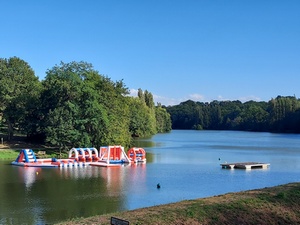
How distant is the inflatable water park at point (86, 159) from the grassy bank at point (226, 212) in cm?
2680

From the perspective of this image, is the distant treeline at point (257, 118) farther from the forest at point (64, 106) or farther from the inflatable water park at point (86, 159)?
the inflatable water park at point (86, 159)

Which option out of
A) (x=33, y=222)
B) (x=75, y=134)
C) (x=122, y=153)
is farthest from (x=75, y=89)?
(x=33, y=222)

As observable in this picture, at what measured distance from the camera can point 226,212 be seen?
14250mm

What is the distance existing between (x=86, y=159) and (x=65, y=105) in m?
9.16

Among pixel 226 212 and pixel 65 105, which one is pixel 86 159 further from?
pixel 226 212

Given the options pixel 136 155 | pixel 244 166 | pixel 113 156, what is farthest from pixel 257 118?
pixel 113 156

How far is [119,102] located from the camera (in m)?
57.7

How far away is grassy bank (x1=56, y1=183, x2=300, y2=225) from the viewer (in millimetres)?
13196

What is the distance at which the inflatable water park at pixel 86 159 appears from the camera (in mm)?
41500

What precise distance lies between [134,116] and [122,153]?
50947mm

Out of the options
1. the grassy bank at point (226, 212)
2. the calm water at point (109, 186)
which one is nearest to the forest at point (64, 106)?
the calm water at point (109, 186)

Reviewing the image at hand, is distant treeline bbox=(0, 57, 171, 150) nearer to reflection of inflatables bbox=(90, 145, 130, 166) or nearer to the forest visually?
the forest

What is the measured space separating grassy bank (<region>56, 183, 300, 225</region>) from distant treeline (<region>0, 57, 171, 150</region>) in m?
35.0

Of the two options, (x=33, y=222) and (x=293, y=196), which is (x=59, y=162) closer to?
(x=33, y=222)
